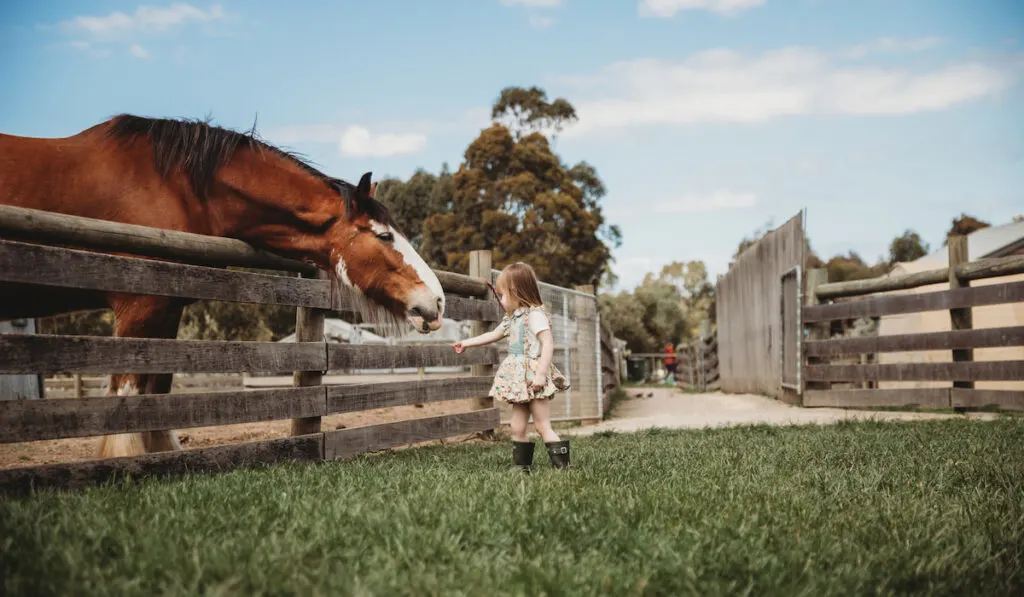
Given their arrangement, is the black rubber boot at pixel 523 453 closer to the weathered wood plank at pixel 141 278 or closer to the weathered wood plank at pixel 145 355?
the weathered wood plank at pixel 145 355

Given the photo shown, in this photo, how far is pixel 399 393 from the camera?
594 cm

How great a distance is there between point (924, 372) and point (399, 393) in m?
7.08

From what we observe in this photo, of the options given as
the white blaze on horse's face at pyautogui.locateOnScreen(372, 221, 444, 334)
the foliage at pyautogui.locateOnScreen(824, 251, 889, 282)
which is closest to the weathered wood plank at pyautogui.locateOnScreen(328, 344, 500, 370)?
the white blaze on horse's face at pyautogui.locateOnScreen(372, 221, 444, 334)

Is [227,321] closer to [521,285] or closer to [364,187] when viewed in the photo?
→ [364,187]

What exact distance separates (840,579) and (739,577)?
0.29 m

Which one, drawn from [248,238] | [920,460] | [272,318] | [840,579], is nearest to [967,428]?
[920,460]

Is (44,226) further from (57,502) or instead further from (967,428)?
(967,428)

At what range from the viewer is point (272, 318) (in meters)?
29.6

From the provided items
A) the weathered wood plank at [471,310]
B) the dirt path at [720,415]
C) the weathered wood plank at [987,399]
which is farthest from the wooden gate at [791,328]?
the weathered wood plank at [471,310]

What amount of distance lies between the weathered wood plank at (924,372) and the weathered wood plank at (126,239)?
8.06 meters

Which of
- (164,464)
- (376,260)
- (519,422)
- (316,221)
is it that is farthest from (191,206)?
(519,422)

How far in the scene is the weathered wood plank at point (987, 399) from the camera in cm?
840

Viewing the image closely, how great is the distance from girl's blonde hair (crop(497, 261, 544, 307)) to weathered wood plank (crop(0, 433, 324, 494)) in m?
1.62

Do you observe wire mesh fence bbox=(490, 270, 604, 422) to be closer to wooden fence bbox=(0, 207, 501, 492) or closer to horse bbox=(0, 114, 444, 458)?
wooden fence bbox=(0, 207, 501, 492)
